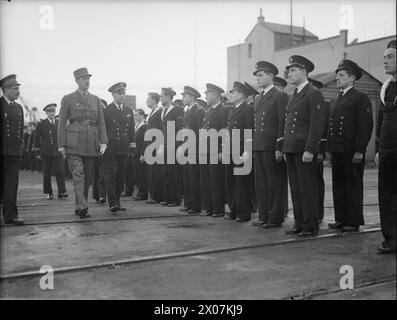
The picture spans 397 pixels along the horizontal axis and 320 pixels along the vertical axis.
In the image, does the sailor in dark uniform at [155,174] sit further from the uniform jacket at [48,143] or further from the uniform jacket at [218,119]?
the uniform jacket at [48,143]

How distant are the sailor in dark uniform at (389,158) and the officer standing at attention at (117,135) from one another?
473 centimetres

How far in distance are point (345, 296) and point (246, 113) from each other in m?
4.25

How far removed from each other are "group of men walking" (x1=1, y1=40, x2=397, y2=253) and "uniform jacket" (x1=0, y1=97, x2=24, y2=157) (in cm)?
1

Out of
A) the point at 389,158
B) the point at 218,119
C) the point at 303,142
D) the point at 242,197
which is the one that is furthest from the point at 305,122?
the point at 218,119

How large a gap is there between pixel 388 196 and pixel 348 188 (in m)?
1.23

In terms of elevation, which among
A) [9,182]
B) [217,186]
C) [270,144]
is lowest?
[217,186]

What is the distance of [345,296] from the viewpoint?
11.9ft

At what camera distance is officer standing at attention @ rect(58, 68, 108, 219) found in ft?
24.6

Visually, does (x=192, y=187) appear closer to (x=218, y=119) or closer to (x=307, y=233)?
(x=218, y=119)

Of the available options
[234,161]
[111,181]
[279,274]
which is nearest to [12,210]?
[111,181]

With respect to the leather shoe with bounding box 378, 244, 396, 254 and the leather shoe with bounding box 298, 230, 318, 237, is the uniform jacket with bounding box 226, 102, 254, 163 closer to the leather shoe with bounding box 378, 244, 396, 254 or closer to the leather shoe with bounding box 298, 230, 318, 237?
the leather shoe with bounding box 298, 230, 318, 237

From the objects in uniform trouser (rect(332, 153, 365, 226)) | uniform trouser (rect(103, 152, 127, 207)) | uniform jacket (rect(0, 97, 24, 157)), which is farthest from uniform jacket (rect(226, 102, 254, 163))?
uniform jacket (rect(0, 97, 24, 157))

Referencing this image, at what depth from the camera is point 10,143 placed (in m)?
6.82
